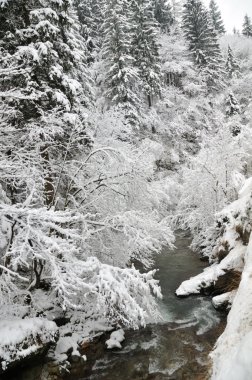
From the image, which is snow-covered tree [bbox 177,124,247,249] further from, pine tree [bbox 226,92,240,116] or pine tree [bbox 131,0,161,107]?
pine tree [bbox 226,92,240,116]

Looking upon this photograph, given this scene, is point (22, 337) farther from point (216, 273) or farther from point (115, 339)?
point (216, 273)

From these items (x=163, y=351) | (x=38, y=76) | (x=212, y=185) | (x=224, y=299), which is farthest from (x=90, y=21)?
(x=163, y=351)

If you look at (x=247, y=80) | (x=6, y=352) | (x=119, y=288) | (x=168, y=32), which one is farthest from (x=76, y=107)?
(x=168, y=32)

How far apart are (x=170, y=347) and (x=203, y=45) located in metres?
45.5

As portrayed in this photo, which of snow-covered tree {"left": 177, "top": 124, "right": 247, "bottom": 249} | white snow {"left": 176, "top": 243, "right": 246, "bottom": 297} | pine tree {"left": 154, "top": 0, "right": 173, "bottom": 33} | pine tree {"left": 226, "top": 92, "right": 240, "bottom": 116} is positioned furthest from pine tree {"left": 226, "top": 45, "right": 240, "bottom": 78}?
white snow {"left": 176, "top": 243, "right": 246, "bottom": 297}

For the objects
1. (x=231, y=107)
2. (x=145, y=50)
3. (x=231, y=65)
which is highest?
(x=145, y=50)

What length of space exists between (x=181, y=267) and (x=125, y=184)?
6.91 m

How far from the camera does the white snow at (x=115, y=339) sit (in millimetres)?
10063

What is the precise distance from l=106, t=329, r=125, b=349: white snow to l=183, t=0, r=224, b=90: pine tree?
133ft

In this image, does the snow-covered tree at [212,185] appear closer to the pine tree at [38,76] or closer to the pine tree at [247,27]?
the pine tree at [38,76]

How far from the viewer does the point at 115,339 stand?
10.4m

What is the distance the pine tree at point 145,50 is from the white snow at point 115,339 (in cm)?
3093

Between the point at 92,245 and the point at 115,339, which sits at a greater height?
the point at 92,245

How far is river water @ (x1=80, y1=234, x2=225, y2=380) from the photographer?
28.8 feet
